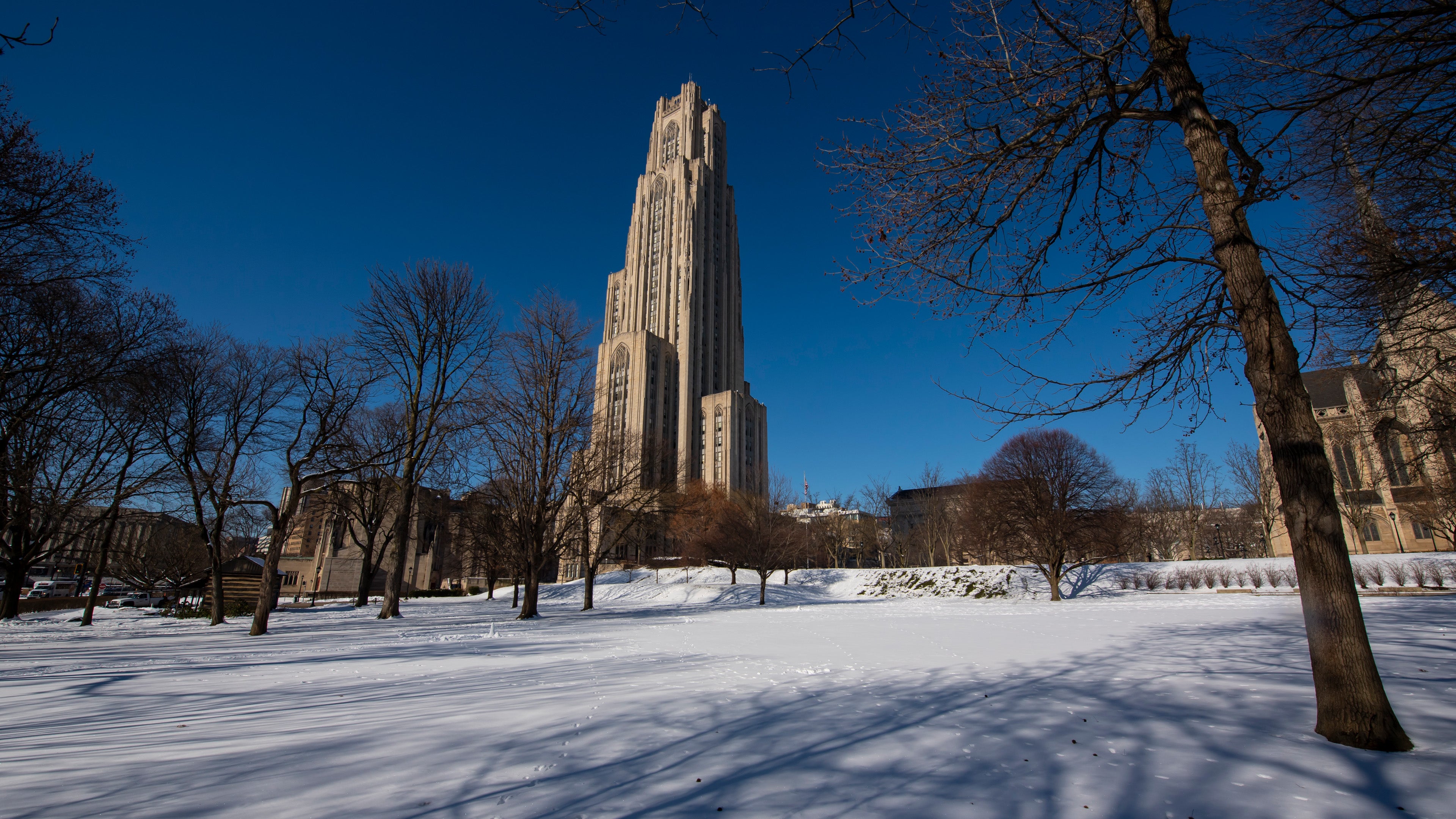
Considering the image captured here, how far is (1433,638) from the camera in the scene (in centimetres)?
814

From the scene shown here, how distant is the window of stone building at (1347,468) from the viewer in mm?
36031

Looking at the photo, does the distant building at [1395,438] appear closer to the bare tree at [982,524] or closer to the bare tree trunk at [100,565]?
the bare tree at [982,524]

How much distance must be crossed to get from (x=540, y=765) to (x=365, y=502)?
31.3 meters

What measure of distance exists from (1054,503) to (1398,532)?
93.9 ft

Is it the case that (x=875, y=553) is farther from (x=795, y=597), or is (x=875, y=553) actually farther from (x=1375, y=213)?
(x=1375, y=213)

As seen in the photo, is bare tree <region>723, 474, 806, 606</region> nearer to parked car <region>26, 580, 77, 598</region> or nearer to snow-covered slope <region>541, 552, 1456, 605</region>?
snow-covered slope <region>541, 552, 1456, 605</region>

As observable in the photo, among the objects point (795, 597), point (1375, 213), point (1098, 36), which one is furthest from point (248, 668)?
point (795, 597)

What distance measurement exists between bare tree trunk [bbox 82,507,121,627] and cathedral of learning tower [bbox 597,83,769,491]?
6510cm

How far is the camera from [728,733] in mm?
4055

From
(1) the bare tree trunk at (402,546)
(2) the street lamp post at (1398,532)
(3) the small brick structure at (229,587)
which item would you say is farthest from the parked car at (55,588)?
(2) the street lamp post at (1398,532)

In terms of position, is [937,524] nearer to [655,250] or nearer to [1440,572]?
[1440,572]

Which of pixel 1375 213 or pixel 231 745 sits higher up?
pixel 1375 213

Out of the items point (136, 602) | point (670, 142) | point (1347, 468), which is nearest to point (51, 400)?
point (136, 602)

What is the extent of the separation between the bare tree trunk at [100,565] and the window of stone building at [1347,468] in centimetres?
5958
